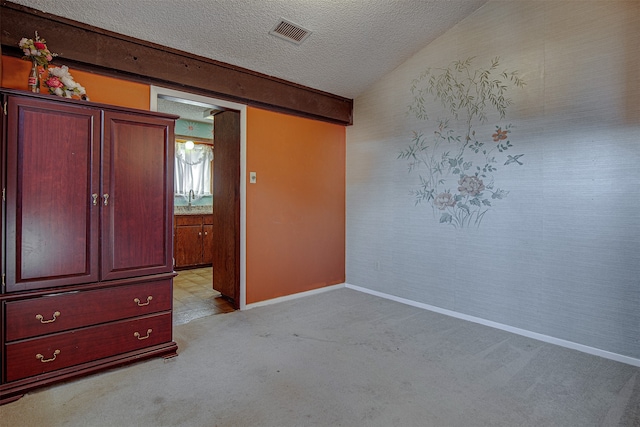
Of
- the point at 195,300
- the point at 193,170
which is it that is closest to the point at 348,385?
the point at 195,300

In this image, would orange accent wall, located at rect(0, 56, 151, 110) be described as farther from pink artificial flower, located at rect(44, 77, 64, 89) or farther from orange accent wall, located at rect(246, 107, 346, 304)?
orange accent wall, located at rect(246, 107, 346, 304)

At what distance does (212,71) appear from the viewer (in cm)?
333

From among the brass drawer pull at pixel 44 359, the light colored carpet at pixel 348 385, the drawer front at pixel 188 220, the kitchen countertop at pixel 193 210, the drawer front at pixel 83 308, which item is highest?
the kitchen countertop at pixel 193 210

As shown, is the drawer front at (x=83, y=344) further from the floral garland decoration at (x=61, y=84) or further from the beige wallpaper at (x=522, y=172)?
the beige wallpaper at (x=522, y=172)

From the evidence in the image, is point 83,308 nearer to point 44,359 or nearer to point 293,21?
point 44,359

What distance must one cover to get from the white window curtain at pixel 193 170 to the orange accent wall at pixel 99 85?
3.44 m

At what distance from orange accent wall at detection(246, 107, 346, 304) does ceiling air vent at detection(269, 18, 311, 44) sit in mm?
880

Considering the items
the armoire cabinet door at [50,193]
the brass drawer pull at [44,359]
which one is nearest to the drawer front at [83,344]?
the brass drawer pull at [44,359]

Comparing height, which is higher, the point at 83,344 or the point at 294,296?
the point at 83,344

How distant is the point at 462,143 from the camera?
11.5 ft

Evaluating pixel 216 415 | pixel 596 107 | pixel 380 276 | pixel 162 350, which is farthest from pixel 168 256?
pixel 596 107

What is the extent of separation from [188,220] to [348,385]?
4476mm

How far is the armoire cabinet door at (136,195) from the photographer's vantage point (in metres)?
2.33

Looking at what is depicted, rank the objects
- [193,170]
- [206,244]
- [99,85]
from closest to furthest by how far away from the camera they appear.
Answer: [99,85]
[206,244]
[193,170]
